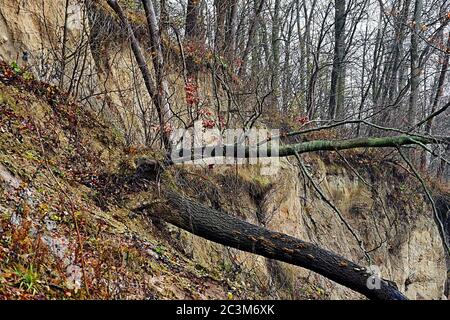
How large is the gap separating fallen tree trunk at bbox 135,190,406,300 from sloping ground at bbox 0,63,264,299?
1.22 ft

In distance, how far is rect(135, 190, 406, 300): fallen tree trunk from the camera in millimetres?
4660

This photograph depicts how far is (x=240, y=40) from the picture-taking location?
10.5 metres

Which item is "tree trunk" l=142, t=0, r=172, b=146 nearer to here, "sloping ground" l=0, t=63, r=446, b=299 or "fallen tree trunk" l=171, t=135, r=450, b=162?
"sloping ground" l=0, t=63, r=446, b=299

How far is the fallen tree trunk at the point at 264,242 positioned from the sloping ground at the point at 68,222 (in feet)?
1.22

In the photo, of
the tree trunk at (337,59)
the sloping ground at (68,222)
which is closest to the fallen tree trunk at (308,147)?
the sloping ground at (68,222)

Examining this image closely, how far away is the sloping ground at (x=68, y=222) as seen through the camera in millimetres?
2869

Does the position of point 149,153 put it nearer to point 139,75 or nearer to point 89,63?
point 89,63

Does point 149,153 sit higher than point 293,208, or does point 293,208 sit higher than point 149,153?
point 149,153

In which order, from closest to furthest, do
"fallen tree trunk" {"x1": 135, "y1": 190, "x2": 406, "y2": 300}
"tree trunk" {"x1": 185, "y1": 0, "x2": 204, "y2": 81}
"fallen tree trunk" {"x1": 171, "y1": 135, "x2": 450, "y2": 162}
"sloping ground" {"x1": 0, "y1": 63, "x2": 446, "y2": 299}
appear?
"sloping ground" {"x1": 0, "y1": 63, "x2": 446, "y2": 299}, "fallen tree trunk" {"x1": 135, "y1": 190, "x2": 406, "y2": 300}, "fallen tree trunk" {"x1": 171, "y1": 135, "x2": 450, "y2": 162}, "tree trunk" {"x1": 185, "y1": 0, "x2": 204, "y2": 81}

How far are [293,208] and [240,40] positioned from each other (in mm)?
4900

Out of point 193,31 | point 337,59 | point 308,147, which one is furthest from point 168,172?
point 337,59

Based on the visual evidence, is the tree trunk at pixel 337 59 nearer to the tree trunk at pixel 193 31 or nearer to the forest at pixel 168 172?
the forest at pixel 168 172

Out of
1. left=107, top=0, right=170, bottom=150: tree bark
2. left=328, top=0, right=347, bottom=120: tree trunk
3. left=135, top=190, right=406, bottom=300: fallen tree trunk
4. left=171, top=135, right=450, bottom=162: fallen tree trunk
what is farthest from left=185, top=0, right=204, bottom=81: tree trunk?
left=328, top=0, right=347, bottom=120: tree trunk
